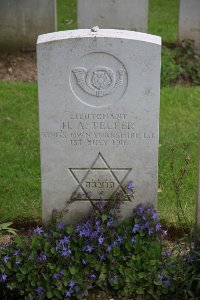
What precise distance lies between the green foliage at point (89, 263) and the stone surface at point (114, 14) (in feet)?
15.8

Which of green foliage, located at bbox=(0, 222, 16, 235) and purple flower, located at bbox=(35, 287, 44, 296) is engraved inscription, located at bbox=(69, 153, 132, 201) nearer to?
green foliage, located at bbox=(0, 222, 16, 235)

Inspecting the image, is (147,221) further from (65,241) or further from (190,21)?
(190,21)

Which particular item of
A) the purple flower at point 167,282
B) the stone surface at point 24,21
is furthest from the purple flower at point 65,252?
the stone surface at point 24,21

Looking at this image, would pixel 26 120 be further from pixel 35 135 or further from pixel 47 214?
pixel 47 214

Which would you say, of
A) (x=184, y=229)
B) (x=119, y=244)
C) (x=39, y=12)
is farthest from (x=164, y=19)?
(x=119, y=244)

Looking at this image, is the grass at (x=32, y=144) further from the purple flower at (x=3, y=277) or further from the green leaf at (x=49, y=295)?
the green leaf at (x=49, y=295)

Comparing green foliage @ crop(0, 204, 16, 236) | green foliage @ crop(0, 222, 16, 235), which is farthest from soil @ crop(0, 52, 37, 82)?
green foliage @ crop(0, 222, 16, 235)

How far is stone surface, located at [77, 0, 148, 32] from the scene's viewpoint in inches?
350

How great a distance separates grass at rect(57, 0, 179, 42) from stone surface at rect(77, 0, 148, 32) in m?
0.79

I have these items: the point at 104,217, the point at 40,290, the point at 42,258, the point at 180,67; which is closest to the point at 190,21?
the point at 180,67

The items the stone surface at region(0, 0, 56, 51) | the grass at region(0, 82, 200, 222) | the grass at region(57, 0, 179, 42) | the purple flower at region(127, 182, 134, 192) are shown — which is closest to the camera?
the purple flower at region(127, 182, 134, 192)

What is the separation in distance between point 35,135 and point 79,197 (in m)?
2.19

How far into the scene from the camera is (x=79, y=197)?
4.81 m

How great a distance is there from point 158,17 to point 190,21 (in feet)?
7.40
